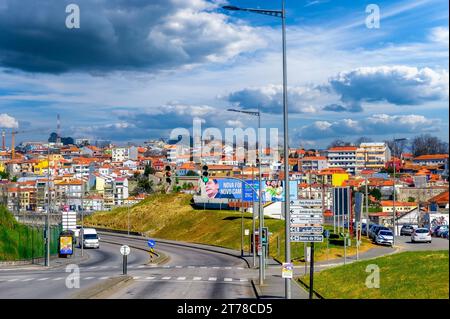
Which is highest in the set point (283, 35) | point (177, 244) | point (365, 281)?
point (283, 35)

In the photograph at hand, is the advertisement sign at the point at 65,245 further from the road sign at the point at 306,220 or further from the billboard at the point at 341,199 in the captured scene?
the road sign at the point at 306,220

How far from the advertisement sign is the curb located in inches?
1262

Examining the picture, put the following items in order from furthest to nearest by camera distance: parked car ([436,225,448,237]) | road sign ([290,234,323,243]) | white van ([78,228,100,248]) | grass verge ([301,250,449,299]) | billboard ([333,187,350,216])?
white van ([78,228,100,248]), parked car ([436,225,448,237]), billboard ([333,187,350,216]), road sign ([290,234,323,243]), grass verge ([301,250,449,299])

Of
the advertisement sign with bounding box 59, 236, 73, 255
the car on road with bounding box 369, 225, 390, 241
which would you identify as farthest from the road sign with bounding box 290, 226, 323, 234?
the advertisement sign with bounding box 59, 236, 73, 255

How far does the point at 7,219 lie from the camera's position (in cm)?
6269

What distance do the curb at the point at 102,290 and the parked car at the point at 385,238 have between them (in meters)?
28.6

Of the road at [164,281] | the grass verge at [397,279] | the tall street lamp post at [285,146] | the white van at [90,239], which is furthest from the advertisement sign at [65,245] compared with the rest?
the tall street lamp post at [285,146]

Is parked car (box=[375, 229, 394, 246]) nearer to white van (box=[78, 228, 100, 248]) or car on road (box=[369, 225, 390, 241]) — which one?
car on road (box=[369, 225, 390, 241])

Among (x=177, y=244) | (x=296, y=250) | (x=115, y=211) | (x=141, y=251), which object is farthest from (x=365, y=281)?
(x=115, y=211)

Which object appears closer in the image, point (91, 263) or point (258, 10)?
point (258, 10)

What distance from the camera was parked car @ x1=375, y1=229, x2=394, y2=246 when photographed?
60812 mm

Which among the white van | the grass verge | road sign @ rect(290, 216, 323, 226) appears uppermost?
road sign @ rect(290, 216, 323, 226)
